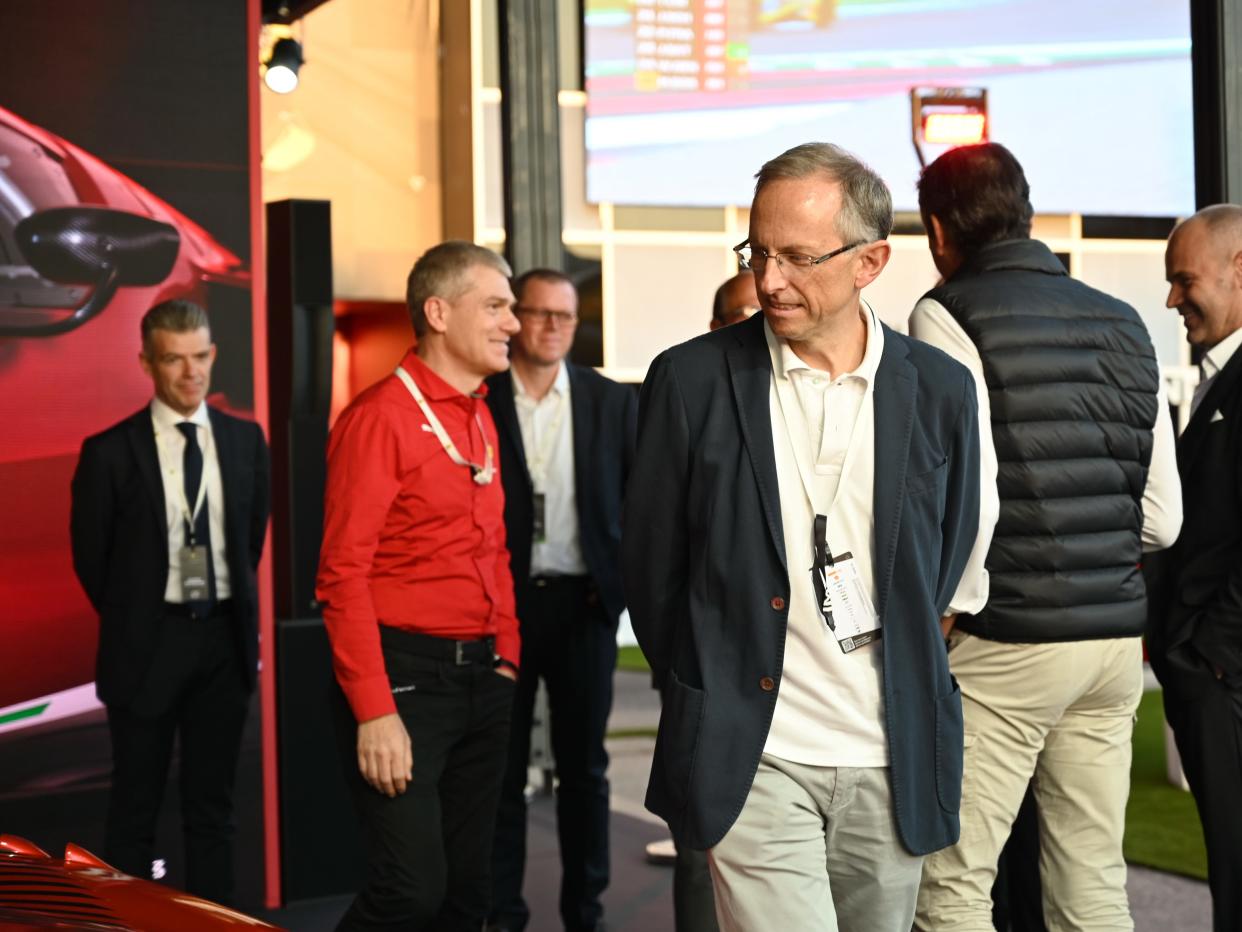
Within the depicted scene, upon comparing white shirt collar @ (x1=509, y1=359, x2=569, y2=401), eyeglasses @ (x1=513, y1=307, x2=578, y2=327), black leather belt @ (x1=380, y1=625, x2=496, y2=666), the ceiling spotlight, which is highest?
the ceiling spotlight

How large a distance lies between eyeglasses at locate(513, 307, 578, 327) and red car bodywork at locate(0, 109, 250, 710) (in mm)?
1153

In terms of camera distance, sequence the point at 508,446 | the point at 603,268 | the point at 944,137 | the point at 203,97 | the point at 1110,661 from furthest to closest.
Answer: the point at 603,268
the point at 944,137
the point at 203,97
the point at 508,446
the point at 1110,661

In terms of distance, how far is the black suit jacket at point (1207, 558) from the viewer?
3115 millimetres

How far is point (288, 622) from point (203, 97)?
5.42 feet

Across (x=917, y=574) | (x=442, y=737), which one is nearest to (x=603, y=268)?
(x=442, y=737)

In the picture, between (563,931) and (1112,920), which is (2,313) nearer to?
(563,931)

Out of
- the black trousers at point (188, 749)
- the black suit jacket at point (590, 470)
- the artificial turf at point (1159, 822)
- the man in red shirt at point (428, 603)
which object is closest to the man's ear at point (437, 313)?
the man in red shirt at point (428, 603)

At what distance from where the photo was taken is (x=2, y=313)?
4.26 meters

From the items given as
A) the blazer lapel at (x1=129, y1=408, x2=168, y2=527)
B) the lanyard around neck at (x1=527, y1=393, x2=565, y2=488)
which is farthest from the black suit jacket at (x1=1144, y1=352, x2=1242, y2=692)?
the blazer lapel at (x1=129, y1=408, x2=168, y2=527)

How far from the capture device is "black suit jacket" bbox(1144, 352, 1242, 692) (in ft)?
10.2

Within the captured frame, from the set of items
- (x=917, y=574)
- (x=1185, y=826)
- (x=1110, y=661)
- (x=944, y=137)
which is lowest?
(x=1185, y=826)

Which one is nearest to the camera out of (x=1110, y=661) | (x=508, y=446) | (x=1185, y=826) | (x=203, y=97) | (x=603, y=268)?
(x=1110, y=661)

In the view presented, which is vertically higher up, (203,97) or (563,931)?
(203,97)

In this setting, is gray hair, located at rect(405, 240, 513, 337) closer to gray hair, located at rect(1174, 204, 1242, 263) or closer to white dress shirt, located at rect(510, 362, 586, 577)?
white dress shirt, located at rect(510, 362, 586, 577)
